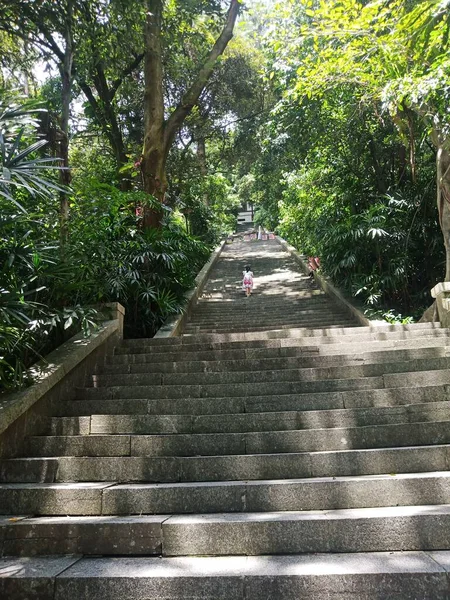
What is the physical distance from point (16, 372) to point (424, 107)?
620cm

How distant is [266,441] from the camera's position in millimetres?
3461

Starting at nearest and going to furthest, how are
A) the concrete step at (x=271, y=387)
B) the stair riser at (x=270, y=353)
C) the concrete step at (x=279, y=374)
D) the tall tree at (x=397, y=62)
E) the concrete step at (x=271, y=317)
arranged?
the concrete step at (x=271, y=387)
the concrete step at (x=279, y=374)
the tall tree at (x=397, y=62)
the stair riser at (x=270, y=353)
the concrete step at (x=271, y=317)

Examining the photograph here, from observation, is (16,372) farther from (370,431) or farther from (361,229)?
(361,229)

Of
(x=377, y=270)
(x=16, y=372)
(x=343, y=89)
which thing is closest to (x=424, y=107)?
(x=343, y=89)

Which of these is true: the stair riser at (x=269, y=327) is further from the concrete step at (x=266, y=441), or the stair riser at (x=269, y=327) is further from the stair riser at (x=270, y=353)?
the concrete step at (x=266, y=441)

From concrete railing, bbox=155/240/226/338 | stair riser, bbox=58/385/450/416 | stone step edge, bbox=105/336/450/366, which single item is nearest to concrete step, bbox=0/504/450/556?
stair riser, bbox=58/385/450/416

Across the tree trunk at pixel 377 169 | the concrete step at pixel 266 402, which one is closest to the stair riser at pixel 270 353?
the concrete step at pixel 266 402

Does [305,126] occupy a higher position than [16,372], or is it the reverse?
[305,126]

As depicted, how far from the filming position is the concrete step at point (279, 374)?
14.9ft

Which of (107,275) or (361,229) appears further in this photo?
(361,229)

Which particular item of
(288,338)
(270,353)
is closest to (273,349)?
(270,353)

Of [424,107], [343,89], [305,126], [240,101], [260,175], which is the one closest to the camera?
[424,107]

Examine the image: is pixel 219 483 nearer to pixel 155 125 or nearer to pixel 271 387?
pixel 271 387

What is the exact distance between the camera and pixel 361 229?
326 inches
